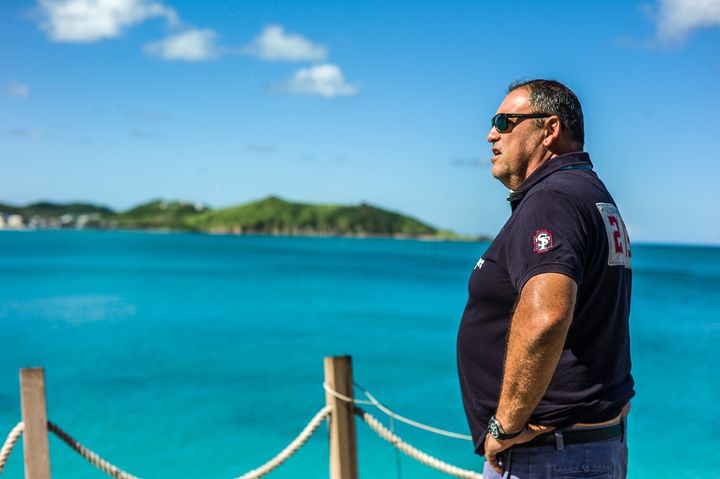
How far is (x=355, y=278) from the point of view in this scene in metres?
65.2

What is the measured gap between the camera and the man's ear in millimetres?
2510

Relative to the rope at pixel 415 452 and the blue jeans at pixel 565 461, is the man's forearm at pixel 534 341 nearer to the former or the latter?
the blue jeans at pixel 565 461

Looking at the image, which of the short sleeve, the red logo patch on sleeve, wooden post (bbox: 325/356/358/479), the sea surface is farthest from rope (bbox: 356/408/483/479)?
the sea surface

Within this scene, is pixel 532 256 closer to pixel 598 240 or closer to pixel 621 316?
pixel 598 240

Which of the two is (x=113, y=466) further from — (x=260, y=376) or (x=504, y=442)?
(x=260, y=376)

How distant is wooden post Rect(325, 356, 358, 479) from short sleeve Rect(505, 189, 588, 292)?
207 cm

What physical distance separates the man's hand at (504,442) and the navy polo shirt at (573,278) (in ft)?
0.10

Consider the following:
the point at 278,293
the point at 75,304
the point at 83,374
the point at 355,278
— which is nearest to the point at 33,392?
the point at 83,374

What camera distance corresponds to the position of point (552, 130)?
253 cm

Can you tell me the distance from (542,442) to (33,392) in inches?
125

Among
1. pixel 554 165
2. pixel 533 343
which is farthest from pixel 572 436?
pixel 554 165

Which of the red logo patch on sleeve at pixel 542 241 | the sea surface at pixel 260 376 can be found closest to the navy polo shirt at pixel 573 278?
the red logo patch on sleeve at pixel 542 241

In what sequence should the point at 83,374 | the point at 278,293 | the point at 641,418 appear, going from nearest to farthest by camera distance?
the point at 641,418
the point at 83,374
the point at 278,293

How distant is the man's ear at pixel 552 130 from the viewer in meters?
2.51
